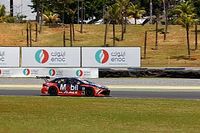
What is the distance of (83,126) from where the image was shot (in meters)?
17.7

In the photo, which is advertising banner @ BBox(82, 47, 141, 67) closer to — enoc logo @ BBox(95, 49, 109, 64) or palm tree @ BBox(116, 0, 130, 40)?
enoc logo @ BBox(95, 49, 109, 64)

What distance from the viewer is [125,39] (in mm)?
90062

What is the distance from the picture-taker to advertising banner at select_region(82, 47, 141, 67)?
50.1 metres

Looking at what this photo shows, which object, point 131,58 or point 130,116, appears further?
point 131,58

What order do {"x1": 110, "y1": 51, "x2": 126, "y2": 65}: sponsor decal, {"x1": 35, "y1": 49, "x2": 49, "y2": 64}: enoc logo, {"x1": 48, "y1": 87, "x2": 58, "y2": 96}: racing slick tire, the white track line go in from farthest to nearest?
{"x1": 110, "y1": 51, "x2": 126, "y2": 65}: sponsor decal
{"x1": 35, "y1": 49, "x2": 49, "y2": 64}: enoc logo
the white track line
{"x1": 48, "y1": 87, "x2": 58, "y2": 96}: racing slick tire

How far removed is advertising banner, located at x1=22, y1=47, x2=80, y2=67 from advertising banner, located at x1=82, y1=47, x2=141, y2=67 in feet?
3.55

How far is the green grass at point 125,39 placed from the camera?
263ft

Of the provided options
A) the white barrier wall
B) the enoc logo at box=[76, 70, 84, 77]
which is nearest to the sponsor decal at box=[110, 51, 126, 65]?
the white barrier wall

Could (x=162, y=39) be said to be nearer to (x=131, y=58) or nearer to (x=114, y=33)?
(x=114, y=33)

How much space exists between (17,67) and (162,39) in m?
44.1

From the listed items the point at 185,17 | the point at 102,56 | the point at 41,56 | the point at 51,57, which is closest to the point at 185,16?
the point at 185,17

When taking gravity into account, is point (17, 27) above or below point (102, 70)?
above

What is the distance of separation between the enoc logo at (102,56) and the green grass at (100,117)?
22730 millimetres

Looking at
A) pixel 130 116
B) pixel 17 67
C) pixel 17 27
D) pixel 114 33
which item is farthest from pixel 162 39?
pixel 130 116
